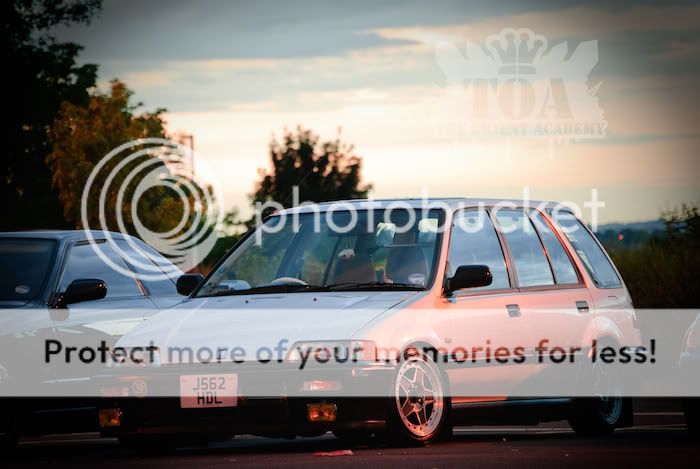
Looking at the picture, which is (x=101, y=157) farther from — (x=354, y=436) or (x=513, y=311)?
(x=354, y=436)

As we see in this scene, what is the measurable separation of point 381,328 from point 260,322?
827mm

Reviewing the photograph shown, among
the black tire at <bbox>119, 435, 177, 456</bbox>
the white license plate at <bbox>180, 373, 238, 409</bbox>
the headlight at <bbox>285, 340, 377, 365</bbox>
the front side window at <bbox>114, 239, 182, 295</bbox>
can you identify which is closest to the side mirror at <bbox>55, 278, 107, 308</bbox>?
the front side window at <bbox>114, 239, 182, 295</bbox>

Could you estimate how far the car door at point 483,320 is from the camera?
11430 millimetres

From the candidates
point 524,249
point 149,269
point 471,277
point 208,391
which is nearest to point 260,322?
point 208,391

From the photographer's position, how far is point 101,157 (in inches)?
2349

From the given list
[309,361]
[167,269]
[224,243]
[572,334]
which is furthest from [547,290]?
[224,243]

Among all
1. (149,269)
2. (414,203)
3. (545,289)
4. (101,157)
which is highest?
(101,157)

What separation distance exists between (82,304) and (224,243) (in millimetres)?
65091

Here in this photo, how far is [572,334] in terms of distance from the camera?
41.8 ft

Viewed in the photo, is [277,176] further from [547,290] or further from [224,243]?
[547,290]

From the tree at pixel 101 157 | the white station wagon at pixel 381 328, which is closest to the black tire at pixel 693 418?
the white station wagon at pixel 381 328

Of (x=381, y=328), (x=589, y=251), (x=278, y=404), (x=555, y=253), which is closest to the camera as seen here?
(x=278, y=404)

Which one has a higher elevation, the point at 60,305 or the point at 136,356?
the point at 60,305

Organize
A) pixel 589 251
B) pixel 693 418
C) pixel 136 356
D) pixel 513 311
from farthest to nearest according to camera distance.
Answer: pixel 589 251
pixel 513 311
pixel 693 418
pixel 136 356
